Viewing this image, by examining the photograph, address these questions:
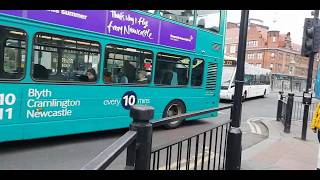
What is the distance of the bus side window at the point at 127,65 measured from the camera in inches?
306

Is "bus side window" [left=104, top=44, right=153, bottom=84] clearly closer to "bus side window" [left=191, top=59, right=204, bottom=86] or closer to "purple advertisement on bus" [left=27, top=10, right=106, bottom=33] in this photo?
"purple advertisement on bus" [left=27, top=10, right=106, bottom=33]

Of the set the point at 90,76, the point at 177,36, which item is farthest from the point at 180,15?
the point at 90,76

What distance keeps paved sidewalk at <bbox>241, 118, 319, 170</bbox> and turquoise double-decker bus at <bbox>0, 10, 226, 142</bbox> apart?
2.90 meters

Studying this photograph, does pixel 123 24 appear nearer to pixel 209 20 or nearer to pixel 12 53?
pixel 12 53

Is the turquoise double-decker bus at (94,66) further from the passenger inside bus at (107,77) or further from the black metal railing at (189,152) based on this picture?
the black metal railing at (189,152)

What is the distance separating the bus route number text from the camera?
5.94 m

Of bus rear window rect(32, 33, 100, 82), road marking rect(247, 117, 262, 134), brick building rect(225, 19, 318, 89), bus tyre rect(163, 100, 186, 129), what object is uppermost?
brick building rect(225, 19, 318, 89)

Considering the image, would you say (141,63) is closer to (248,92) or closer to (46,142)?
(46,142)

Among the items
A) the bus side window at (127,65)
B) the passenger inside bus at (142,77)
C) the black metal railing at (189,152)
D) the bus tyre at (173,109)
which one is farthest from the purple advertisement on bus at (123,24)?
the black metal railing at (189,152)

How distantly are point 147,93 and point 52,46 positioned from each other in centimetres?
298

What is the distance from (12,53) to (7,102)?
86 cm

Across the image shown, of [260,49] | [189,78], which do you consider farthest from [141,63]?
[260,49]

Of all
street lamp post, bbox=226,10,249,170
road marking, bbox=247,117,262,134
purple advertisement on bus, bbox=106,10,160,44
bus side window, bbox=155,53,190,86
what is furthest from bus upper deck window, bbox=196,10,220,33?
street lamp post, bbox=226,10,249,170

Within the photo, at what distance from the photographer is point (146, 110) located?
232 centimetres
